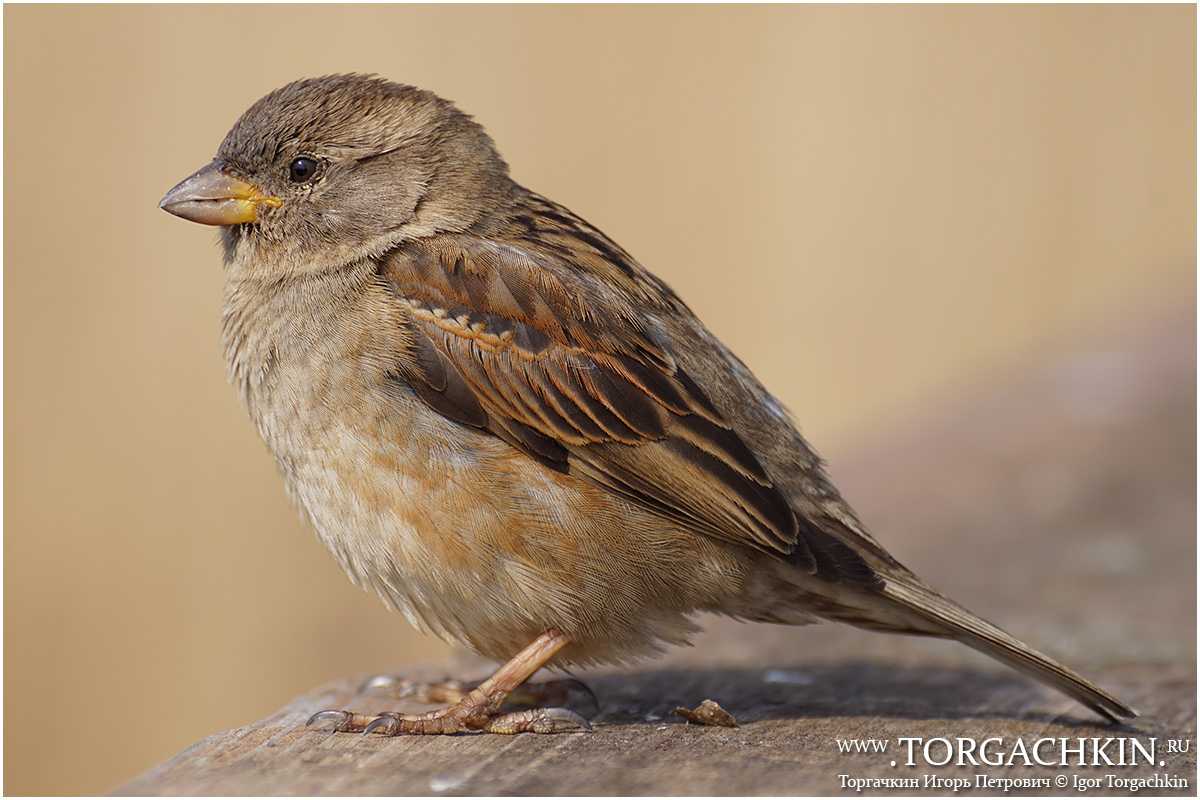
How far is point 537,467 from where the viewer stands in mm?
2914

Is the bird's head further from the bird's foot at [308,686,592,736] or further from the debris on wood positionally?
the debris on wood

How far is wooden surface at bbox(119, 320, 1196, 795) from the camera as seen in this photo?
2250 millimetres

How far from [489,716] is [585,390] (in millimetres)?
636

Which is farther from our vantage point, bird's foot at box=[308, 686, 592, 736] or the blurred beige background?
the blurred beige background

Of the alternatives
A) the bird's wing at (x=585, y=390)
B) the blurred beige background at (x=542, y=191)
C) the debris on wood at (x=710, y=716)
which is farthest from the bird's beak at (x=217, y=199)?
the blurred beige background at (x=542, y=191)

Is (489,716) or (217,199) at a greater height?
(217,199)

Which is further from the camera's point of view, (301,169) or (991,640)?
(301,169)

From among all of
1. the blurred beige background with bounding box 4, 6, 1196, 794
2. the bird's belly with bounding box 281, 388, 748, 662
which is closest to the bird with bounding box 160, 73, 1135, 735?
the bird's belly with bounding box 281, 388, 748, 662

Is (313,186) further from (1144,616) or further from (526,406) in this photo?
(1144,616)

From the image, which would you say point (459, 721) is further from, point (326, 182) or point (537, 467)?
point (326, 182)

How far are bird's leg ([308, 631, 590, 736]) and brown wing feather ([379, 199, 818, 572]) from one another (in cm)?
36

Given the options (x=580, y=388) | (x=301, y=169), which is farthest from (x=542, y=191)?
(x=580, y=388)

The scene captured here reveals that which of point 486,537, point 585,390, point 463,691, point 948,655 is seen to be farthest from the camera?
point 948,655

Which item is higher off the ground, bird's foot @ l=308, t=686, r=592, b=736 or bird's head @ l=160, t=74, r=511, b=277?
bird's head @ l=160, t=74, r=511, b=277
